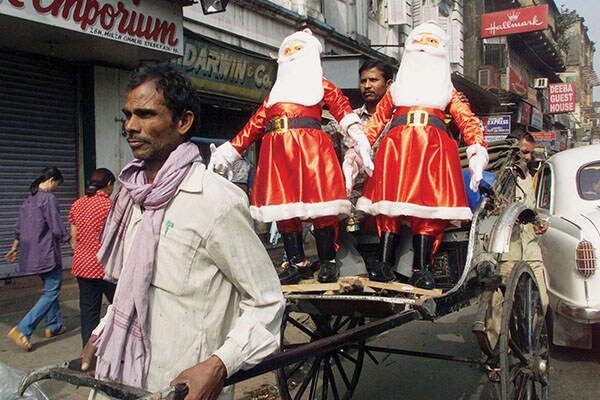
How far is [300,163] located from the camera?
374cm

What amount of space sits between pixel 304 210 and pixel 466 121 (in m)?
1.37

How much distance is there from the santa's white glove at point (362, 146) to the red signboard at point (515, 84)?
26.7 m

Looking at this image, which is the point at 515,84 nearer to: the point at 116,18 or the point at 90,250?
the point at 116,18

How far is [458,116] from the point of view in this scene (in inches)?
159

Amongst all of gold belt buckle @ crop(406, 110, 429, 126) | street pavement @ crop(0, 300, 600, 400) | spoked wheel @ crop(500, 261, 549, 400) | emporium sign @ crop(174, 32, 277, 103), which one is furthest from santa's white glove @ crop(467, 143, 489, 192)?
emporium sign @ crop(174, 32, 277, 103)

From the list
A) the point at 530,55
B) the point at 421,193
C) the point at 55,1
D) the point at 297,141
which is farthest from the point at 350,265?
the point at 530,55

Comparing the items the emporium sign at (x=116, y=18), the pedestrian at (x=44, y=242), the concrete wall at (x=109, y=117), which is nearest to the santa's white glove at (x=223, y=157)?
the pedestrian at (x=44, y=242)

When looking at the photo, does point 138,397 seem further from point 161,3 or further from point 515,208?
point 161,3

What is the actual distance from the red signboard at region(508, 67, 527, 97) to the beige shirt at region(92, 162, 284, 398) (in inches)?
1143

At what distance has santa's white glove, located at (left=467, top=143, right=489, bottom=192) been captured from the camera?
3758 millimetres

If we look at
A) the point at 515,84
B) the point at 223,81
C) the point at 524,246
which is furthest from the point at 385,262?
the point at 515,84

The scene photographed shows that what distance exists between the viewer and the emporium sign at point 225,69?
9086mm

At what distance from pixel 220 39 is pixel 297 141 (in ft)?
22.4

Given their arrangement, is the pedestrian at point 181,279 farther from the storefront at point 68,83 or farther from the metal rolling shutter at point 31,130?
the metal rolling shutter at point 31,130
